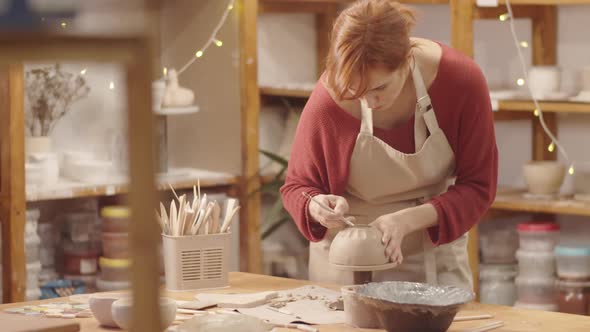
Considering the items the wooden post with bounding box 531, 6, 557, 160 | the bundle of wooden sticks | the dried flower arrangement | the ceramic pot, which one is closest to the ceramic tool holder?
the bundle of wooden sticks

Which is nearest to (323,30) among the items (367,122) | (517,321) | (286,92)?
(286,92)

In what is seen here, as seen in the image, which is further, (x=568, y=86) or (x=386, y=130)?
(x=568, y=86)

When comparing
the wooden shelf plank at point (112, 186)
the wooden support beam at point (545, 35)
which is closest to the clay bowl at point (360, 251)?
the wooden shelf plank at point (112, 186)

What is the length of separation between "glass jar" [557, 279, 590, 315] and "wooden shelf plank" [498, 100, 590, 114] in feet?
2.23

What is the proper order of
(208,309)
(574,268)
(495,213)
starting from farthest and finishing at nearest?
(495,213), (574,268), (208,309)

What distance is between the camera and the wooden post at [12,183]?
372 cm

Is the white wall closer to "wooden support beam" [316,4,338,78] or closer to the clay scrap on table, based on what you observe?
"wooden support beam" [316,4,338,78]

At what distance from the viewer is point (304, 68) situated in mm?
4895

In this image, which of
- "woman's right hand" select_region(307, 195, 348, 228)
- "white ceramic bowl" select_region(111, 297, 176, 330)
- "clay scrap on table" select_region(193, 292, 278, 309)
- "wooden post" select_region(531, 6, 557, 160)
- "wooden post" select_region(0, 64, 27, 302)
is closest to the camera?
"white ceramic bowl" select_region(111, 297, 176, 330)

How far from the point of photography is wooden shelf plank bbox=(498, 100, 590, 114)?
3.76 metres

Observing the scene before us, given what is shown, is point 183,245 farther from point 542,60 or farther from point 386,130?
point 542,60

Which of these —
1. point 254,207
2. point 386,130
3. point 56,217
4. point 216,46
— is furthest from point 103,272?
point 386,130

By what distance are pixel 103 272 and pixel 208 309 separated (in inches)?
72.3

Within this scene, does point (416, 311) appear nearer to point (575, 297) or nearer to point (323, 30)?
point (575, 297)
